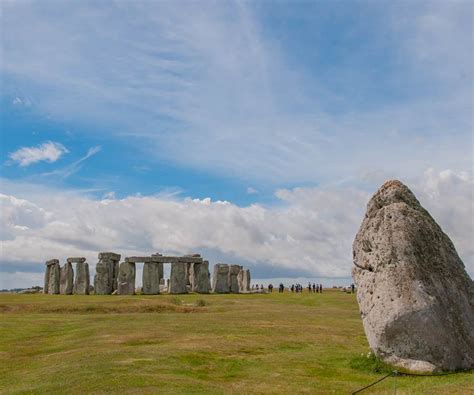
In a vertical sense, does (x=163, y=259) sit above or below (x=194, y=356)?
above

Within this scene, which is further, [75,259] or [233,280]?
[233,280]

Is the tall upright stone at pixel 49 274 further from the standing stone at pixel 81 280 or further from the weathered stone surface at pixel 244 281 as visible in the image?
the weathered stone surface at pixel 244 281

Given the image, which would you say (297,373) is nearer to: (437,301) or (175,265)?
(437,301)

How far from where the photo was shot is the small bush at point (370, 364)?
16.1m

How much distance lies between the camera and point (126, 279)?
55375mm

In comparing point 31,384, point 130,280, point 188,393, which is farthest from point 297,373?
point 130,280

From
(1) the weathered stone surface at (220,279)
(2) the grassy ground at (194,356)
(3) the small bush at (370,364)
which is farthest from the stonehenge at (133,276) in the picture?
(3) the small bush at (370,364)

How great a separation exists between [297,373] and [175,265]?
141 feet

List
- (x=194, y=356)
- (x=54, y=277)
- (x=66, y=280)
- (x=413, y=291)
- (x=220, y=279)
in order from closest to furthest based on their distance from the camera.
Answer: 1. (x=413, y=291)
2. (x=194, y=356)
3. (x=66, y=280)
4. (x=54, y=277)
5. (x=220, y=279)

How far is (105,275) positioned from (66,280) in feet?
16.2

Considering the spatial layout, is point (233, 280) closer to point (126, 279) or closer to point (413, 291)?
point (126, 279)

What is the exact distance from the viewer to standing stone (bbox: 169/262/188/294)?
57.2 meters

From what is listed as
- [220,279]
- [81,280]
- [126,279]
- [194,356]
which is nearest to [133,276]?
[126,279]

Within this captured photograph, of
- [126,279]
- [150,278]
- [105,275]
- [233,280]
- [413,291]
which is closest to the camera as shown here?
[413,291]
